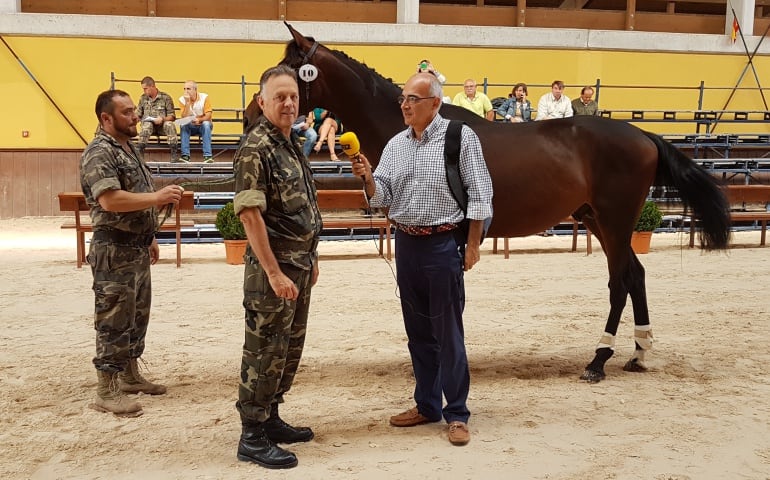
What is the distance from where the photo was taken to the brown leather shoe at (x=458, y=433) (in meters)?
3.29

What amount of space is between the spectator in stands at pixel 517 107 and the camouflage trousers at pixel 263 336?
10.4 m

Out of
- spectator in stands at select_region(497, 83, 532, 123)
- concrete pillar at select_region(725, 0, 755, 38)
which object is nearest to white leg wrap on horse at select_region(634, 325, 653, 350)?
spectator in stands at select_region(497, 83, 532, 123)

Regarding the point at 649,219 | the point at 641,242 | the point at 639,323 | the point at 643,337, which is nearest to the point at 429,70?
the point at 639,323

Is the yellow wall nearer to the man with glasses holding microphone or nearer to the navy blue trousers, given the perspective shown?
the man with glasses holding microphone

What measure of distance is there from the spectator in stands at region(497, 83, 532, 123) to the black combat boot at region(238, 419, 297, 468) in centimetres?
1047

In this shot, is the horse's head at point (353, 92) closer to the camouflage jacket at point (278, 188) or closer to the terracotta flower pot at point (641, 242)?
the camouflage jacket at point (278, 188)

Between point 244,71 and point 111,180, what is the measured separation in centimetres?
1173

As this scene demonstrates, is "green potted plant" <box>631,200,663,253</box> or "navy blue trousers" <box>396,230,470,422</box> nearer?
"navy blue trousers" <box>396,230,470,422</box>

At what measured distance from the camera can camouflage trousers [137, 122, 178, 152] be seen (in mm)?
12266

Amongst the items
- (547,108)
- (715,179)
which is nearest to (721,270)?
(715,179)

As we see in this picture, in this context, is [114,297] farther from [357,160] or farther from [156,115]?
[156,115]

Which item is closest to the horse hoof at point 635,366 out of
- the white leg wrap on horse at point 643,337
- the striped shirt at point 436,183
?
the white leg wrap on horse at point 643,337

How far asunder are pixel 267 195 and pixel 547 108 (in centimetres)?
1027

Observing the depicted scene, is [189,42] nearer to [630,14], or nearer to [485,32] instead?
[485,32]
